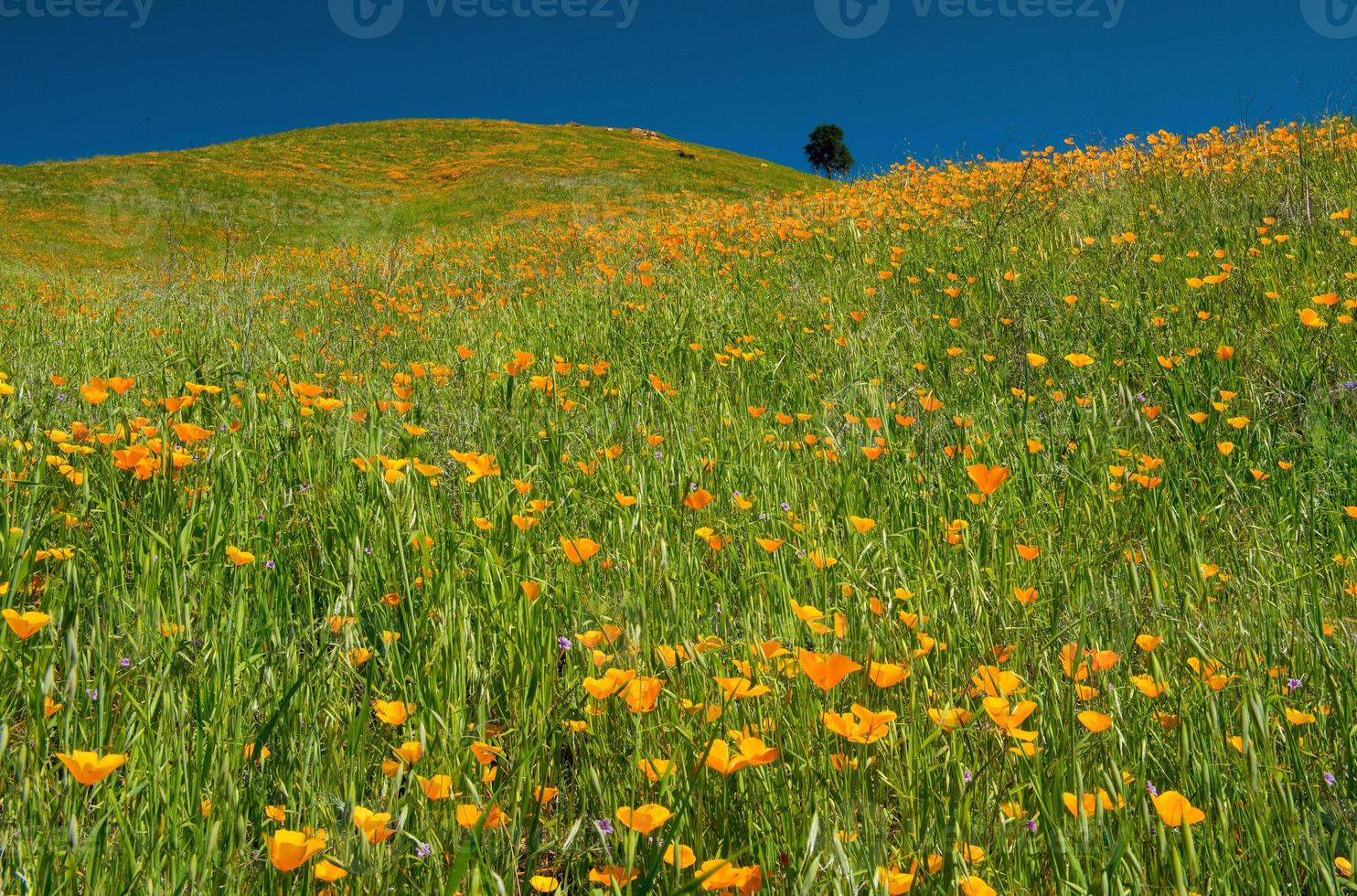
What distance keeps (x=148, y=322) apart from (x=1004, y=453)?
19.4 feet

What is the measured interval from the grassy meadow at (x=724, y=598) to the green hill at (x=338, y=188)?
1298cm

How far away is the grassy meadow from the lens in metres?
1.17

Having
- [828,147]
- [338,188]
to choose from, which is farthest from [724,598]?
Answer: [828,147]

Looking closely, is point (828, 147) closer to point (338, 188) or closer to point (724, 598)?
point (338, 188)

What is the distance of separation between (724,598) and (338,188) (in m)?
31.5

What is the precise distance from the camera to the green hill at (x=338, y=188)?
21.5 meters

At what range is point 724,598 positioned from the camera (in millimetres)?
1930

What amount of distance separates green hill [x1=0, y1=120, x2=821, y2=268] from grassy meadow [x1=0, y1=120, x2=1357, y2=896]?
12978 mm

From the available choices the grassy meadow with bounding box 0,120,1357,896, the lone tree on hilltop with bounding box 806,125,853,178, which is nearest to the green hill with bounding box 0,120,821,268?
the grassy meadow with bounding box 0,120,1357,896

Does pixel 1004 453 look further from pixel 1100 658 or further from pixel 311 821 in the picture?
pixel 311 821

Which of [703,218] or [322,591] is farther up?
[703,218]

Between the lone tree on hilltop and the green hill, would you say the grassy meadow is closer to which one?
the green hill

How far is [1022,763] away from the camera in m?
1.40

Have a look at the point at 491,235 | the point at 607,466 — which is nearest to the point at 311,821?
the point at 607,466
